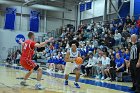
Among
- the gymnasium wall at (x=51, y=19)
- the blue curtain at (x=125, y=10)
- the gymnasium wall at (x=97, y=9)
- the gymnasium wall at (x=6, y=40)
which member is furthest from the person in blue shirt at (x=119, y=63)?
the gymnasium wall at (x=51, y=19)

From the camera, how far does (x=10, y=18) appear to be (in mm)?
30297

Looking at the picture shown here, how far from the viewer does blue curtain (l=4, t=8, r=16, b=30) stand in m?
30.2

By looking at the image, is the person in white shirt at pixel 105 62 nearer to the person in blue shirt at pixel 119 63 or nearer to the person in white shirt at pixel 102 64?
the person in white shirt at pixel 102 64

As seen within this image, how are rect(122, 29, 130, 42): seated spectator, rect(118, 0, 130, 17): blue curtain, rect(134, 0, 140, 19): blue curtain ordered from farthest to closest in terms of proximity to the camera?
rect(118, 0, 130, 17): blue curtain → rect(134, 0, 140, 19): blue curtain → rect(122, 29, 130, 42): seated spectator

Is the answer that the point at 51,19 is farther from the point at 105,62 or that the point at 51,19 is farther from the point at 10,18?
the point at 105,62

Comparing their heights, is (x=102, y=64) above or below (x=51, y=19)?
below

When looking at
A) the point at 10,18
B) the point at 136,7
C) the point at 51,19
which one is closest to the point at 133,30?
the point at 136,7

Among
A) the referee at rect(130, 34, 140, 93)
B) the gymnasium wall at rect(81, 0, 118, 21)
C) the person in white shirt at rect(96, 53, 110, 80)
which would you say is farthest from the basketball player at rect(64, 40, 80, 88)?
the gymnasium wall at rect(81, 0, 118, 21)

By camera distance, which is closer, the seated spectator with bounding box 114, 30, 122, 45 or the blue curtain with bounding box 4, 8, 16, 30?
the seated spectator with bounding box 114, 30, 122, 45

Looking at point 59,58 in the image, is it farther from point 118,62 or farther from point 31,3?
point 31,3

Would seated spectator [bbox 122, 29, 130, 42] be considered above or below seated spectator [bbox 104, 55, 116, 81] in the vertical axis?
above

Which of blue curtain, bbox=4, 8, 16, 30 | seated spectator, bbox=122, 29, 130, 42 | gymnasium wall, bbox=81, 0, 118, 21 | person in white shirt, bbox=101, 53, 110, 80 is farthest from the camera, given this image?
blue curtain, bbox=4, 8, 16, 30

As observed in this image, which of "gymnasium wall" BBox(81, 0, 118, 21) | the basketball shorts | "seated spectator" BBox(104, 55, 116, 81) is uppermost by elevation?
"gymnasium wall" BBox(81, 0, 118, 21)

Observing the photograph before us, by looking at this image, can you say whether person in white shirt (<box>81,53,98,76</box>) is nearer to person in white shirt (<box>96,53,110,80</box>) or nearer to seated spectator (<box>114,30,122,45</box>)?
→ person in white shirt (<box>96,53,110,80</box>)
